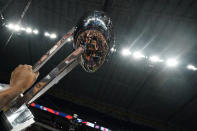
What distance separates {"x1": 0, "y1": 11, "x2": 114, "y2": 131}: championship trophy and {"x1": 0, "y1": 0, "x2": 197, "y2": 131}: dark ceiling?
3.57 meters

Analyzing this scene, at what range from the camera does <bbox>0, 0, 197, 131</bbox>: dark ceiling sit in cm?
485

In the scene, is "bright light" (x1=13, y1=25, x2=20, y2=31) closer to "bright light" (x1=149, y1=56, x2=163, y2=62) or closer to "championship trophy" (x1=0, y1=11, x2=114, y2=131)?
"bright light" (x1=149, y1=56, x2=163, y2=62)

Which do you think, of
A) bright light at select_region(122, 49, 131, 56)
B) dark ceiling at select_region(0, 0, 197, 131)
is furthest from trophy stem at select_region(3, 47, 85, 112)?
bright light at select_region(122, 49, 131, 56)

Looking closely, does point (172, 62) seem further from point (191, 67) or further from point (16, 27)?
point (16, 27)

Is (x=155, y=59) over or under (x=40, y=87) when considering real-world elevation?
over

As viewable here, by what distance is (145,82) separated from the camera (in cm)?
670

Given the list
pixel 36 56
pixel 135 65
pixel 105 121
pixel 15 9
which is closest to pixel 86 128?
pixel 105 121

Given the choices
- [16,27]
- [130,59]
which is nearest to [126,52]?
[130,59]

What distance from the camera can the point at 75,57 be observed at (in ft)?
2.91

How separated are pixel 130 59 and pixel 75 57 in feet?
17.3

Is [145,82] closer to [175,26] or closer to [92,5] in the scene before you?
[175,26]

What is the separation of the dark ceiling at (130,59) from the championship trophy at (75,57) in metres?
3.57

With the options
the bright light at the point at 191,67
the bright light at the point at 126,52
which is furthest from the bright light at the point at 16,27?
the bright light at the point at 191,67

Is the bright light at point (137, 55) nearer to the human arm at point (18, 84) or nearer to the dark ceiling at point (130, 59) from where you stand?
the dark ceiling at point (130, 59)
